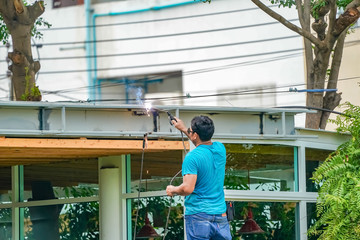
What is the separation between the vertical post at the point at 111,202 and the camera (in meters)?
12.1

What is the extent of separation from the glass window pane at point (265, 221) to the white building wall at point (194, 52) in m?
14.1

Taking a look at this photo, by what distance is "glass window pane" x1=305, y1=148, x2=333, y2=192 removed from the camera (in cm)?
1240

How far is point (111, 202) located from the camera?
12109 millimetres

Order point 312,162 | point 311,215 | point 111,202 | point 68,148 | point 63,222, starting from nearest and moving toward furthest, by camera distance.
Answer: point 68,148
point 111,202
point 311,215
point 312,162
point 63,222

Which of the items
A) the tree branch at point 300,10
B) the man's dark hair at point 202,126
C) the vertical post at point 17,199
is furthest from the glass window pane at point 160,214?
the tree branch at point 300,10

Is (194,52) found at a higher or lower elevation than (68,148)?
higher

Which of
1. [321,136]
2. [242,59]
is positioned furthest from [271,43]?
[321,136]

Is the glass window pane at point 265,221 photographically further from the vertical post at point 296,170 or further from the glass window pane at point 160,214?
the glass window pane at point 160,214

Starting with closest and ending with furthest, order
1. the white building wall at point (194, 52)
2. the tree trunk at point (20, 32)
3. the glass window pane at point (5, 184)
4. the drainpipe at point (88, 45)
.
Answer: the glass window pane at point (5, 184) < the tree trunk at point (20, 32) < the white building wall at point (194, 52) < the drainpipe at point (88, 45)

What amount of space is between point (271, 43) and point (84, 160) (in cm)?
1632

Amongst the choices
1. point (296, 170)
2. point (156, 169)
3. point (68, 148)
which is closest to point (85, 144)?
point (68, 148)

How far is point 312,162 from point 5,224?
14.2 ft

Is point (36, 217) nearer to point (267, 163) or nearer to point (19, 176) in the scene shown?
point (19, 176)

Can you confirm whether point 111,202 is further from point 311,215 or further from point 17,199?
point 311,215
